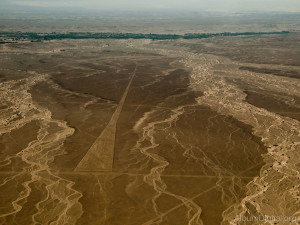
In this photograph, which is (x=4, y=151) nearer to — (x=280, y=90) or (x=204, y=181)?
(x=204, y=181)

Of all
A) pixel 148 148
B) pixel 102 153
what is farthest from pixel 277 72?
pixel 102 153

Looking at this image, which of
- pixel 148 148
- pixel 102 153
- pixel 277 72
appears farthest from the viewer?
pixel 277 72

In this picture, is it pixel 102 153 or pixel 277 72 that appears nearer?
pixel 102 153

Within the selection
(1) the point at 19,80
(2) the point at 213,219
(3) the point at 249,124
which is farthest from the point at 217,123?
(1) the point at 19,80

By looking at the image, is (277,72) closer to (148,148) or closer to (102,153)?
(148,148)

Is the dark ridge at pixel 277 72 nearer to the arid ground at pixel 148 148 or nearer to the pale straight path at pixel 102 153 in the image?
the arid ground at pixel 148 148

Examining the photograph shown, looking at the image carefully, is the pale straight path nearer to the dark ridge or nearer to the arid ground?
the arid ground
